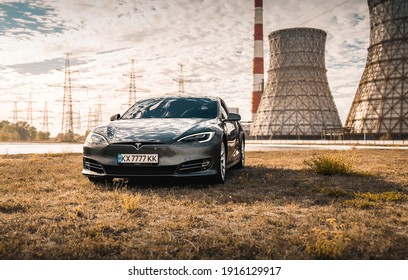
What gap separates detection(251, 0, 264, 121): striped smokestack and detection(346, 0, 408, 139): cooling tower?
16.0 metres

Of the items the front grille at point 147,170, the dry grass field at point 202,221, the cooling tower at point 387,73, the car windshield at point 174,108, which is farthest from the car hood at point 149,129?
the cooling tower at point 387,73

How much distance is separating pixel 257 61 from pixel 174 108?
55.1m

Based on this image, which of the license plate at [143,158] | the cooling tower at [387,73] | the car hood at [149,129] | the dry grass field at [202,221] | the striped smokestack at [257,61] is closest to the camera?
the dry grass field at [202,221]

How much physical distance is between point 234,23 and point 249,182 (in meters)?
3.47

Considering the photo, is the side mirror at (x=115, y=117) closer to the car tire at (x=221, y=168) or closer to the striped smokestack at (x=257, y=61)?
the car tire at (x=221, y=168)

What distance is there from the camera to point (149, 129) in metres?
5.50

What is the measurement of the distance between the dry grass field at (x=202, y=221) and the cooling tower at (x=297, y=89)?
55.3m

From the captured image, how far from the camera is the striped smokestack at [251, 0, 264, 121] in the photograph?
186 feet

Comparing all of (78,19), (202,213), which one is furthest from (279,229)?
(78,19)

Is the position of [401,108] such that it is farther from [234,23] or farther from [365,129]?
[234,23]

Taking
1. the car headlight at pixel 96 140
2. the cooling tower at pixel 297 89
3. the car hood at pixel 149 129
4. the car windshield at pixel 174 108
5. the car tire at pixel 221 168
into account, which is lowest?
the car tire at pixel 221 168

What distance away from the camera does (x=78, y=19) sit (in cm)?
609

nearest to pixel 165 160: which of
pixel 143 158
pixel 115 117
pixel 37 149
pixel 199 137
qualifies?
pixel 143 158

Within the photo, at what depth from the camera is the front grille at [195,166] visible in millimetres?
5219
